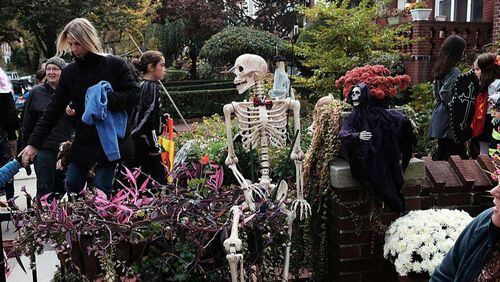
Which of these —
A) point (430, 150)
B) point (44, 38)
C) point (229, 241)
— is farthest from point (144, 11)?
point (229, 241)

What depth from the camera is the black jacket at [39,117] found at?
4.95 meters

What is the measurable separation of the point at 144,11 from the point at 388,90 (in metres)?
25.3

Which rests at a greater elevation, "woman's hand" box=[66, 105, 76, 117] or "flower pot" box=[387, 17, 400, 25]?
"flower pot" box=[387, 17, 400, 25]

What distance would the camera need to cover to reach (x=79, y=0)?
20953 millimetres

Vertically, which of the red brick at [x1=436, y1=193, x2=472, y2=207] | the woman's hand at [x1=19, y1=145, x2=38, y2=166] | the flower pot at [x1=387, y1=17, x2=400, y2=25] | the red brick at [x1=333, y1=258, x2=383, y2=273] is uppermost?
the flower pot at [x1=387, y1=17, x2=400, y2=25]

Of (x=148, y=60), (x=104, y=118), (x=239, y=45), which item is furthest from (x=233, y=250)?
(x=239, y=45)

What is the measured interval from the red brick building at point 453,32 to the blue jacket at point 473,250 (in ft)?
29.5

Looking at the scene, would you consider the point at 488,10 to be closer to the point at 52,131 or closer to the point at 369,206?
the point at 369,206

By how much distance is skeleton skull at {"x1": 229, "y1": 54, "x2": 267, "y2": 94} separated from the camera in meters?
3.51

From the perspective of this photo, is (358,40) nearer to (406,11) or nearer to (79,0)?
(406,11)

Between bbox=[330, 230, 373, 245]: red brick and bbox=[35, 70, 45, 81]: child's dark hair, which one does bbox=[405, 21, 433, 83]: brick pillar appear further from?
bbox=[330, 230, 373, 245]: red brick

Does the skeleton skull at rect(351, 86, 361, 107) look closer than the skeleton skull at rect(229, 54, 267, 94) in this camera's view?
Yes

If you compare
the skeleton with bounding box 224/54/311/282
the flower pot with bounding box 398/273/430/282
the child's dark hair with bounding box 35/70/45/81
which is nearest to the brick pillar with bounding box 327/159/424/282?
the skeleton with bounding box 224/54/311/282

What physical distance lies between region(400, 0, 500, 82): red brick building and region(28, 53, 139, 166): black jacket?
26.2 ft
